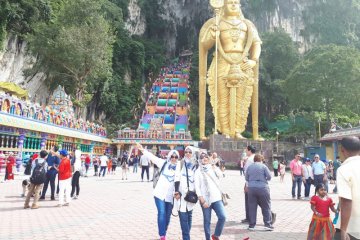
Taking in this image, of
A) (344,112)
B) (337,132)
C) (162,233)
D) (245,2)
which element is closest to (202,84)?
(337,132)

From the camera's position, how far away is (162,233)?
3811 millimetres

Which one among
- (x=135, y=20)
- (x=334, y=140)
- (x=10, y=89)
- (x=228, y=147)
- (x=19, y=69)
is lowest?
(x=228, y=147)

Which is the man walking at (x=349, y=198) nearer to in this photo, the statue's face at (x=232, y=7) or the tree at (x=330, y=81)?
the statue's face at (x=232, y=7)

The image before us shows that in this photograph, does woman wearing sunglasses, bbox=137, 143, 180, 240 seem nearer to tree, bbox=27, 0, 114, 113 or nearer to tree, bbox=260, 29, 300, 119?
tree, bbox=27, 0, 114, 113

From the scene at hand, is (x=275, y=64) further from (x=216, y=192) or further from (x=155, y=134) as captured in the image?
(x=216, y=192)

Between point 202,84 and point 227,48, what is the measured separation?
2.30 meters

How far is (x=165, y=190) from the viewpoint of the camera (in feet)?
12.9

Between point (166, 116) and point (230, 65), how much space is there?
14161 millimetres

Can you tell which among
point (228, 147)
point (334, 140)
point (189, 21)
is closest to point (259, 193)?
point (228, 147)

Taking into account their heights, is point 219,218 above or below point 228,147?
below

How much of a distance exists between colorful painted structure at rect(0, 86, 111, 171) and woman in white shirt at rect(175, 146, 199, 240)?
1006cm

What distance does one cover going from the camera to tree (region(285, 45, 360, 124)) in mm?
22203

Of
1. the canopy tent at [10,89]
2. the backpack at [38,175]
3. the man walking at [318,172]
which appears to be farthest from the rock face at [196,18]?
the backpack at [38,175]

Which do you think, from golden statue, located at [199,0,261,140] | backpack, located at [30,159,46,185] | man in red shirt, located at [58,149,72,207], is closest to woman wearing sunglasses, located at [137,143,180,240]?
man in red shirt, located at [58,149,72,207]
